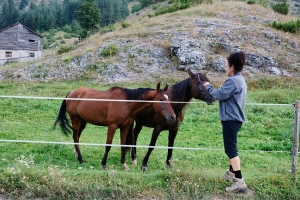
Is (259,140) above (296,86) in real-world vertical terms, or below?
below

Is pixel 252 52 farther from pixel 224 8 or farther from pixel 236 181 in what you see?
pixel 236 181

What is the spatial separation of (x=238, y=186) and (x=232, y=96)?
156 cm

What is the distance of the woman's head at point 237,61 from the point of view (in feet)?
17.8

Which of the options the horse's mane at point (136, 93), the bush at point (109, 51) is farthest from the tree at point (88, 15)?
the horse's mane at point (136, 93)

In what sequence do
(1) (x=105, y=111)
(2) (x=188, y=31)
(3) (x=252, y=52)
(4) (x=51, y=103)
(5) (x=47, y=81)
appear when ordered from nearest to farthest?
(1) (x=105, y=111)
(4) (x=51, y=103)
(5) (x=47, y=81)
(3) (x=252, y=52)
(2) (x=188, y=31)

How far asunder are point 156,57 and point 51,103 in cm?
949

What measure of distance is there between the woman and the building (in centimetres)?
4426

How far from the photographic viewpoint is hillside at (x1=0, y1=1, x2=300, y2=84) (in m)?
21.2

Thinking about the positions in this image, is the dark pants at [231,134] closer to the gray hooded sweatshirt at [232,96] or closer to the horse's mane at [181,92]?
the gray hooded sweatshirt at [232,96]

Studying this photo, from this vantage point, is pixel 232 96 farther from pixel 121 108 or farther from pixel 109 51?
pixel 109 51

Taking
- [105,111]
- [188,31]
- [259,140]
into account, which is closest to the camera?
[105,111]

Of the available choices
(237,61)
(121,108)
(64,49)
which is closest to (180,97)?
(121,108)

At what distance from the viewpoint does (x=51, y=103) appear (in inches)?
599

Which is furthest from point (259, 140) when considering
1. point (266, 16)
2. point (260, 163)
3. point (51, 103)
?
point (266, 16)
